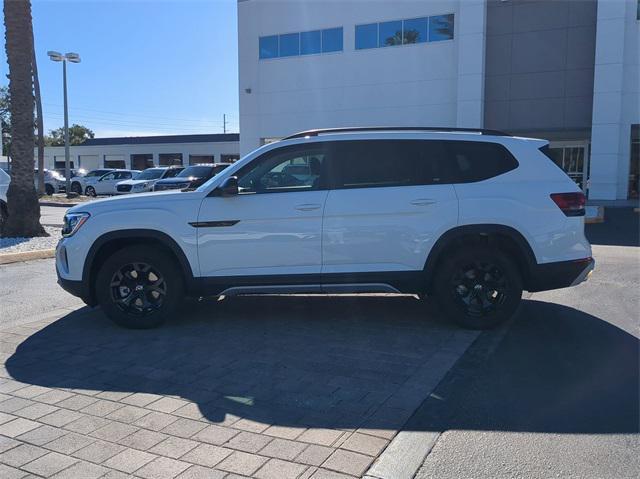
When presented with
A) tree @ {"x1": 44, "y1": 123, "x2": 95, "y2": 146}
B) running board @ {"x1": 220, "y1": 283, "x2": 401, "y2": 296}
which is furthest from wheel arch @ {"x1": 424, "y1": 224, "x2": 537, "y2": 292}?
tree @ {"x1": 44, "y1": 123, "x2": 95, "y2": 146}

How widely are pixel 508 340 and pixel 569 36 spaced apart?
24208 millimetres

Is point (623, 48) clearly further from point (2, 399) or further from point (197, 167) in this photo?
point (2, 399)

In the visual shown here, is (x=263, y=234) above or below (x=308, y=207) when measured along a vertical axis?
below

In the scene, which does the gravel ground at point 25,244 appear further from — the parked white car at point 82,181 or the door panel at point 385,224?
the parked white car at point 82,181

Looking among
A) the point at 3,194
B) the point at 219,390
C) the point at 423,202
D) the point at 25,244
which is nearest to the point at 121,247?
the point at 219,390

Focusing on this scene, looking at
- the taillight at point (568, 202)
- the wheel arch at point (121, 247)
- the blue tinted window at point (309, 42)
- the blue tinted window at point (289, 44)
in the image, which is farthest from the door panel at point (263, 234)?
the blue tinted window at point (289, 44)

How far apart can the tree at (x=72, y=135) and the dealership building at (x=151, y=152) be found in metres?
25.3

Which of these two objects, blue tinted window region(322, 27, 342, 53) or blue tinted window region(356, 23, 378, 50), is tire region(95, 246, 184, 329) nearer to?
blue tinted window region(356, 23, 378, 50)

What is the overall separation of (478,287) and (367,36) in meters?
25.4

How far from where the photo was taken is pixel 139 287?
582 centimetres

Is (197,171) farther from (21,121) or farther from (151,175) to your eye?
(151,175)

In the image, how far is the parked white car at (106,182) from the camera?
108 ft

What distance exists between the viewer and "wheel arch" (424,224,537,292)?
18.2ft

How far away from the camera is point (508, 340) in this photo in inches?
215
